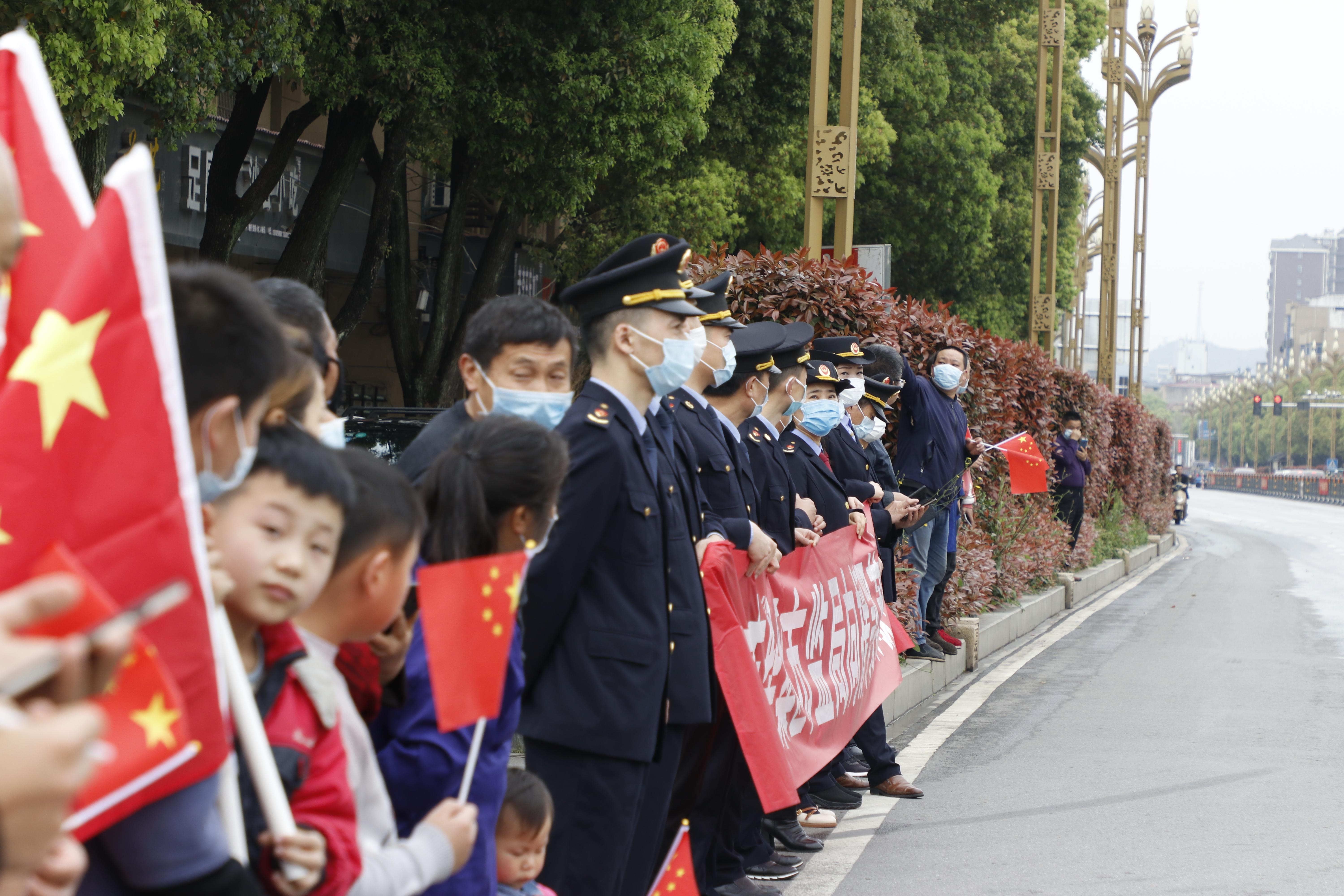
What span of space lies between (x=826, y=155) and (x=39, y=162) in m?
10.2

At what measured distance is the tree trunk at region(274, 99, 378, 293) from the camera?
585 inches

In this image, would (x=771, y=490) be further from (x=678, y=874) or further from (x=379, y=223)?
(x=379, y=223)

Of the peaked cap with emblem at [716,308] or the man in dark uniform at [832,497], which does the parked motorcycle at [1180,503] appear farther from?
the peaked cap with emblem at [716,308]

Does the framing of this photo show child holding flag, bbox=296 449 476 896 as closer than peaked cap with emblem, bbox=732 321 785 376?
Yes

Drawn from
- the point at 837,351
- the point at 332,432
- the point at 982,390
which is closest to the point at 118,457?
the point at 332,432

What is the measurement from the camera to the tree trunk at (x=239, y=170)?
1430cm

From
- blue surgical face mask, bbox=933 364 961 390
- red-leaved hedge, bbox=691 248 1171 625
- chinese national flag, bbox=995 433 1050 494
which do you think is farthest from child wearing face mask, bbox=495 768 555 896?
blue surgical face mask, bbox=933 364 961 390

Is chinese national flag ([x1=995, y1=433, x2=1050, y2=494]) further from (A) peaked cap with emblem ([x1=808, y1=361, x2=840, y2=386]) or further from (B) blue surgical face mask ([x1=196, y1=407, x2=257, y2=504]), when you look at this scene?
(B) blue surgical face mask ([x1=196, y1=407, x2=257, y2=504])

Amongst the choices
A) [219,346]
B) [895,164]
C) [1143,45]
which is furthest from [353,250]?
[1143,45]

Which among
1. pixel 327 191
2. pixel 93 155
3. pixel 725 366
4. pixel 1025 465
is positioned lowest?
pixel 1025 465

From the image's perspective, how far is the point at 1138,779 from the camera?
715 centimetres

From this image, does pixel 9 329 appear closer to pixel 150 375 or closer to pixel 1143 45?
pixel 150 375

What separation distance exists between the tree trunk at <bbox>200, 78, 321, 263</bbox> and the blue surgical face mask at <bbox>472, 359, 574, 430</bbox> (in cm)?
1080

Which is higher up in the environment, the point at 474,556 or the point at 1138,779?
the point at 474,556
